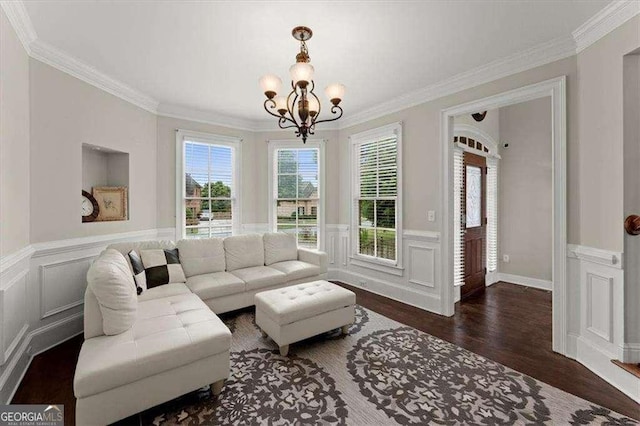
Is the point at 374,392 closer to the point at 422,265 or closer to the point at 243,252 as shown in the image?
the point at 422,265

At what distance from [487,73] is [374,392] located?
10.7 feet

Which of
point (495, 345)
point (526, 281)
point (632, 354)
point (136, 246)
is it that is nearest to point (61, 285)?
point (136, 246)

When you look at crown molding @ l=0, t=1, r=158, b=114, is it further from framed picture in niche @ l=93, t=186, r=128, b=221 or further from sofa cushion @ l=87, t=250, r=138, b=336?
sofa cushion @ l=87, t=250, r=138, b=336

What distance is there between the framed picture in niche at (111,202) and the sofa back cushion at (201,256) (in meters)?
0.83

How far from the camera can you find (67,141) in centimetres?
281

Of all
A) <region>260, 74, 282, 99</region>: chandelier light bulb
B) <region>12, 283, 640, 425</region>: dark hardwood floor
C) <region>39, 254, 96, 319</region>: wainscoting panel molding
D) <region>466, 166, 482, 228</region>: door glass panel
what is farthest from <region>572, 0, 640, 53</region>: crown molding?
<region>39, 254, 96, 319</region>: wainscoting panel molding

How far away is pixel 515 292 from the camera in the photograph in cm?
429

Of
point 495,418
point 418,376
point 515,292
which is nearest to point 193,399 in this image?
point 418,376

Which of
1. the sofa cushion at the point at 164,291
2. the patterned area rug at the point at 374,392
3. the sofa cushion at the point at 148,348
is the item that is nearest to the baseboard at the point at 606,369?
the patterned area rug at the point at 374,392

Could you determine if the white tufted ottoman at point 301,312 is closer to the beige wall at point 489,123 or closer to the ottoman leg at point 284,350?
the ottoman leg at point 284,350

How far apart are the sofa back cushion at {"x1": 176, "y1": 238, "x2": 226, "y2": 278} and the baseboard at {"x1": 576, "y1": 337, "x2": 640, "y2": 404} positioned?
3.81m

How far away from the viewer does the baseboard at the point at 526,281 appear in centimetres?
440

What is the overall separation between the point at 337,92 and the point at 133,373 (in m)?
2.43

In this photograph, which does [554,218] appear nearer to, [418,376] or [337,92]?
[418,376]
